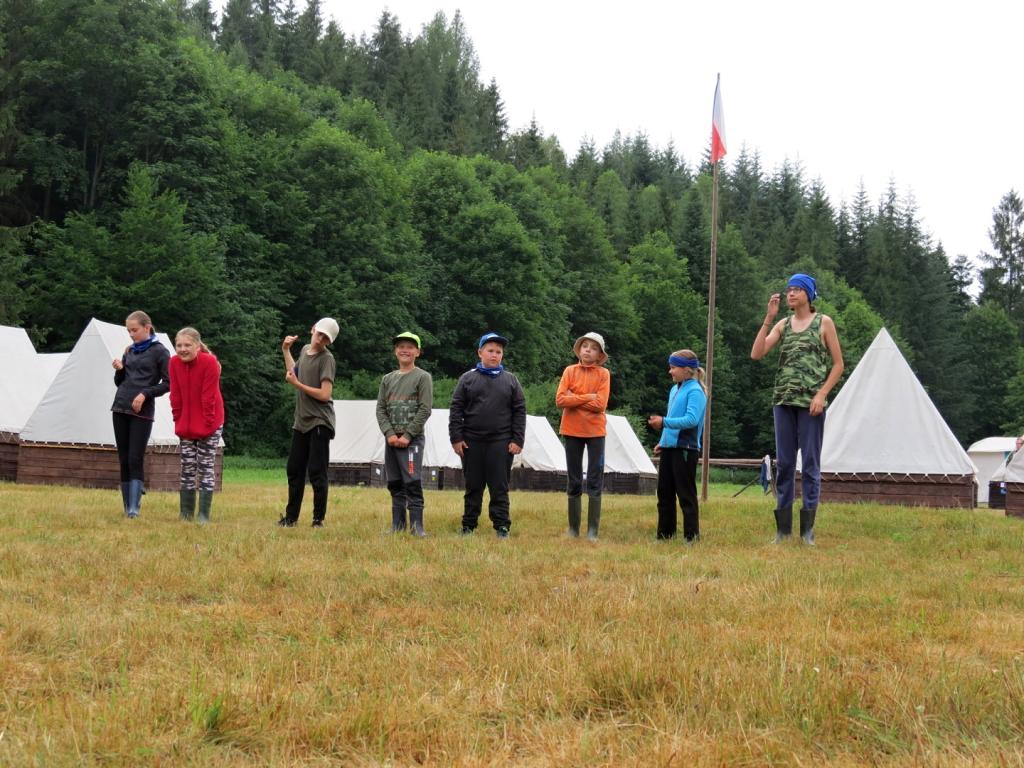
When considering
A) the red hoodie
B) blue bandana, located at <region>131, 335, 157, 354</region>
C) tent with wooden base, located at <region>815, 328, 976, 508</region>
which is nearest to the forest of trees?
tent with wooden base, located at <region>815, 328, 976, 508</region>

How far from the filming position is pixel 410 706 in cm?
277

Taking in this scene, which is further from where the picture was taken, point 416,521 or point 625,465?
point 625,465

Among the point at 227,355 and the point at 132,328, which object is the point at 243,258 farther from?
the point at 132,328

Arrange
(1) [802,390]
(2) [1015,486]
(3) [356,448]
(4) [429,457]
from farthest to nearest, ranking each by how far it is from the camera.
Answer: (3) [356,448], (4) [429,457], (2) [1015,486], (1) [802,390]

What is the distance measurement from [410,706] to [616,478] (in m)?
27.6

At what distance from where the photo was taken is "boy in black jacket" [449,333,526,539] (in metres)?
8.70

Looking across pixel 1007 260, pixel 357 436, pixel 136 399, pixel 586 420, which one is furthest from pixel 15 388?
pixel 1007 260

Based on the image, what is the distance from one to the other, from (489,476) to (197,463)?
262 cm

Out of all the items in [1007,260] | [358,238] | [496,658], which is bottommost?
[496,658]

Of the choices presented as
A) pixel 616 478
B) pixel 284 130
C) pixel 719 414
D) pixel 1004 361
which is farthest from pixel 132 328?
pixel 1004 361

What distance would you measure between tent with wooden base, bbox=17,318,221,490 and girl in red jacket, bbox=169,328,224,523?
618cm

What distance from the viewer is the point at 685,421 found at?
27.7ft

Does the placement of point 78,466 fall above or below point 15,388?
below

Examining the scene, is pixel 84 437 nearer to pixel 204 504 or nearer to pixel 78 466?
pixel 78 466
